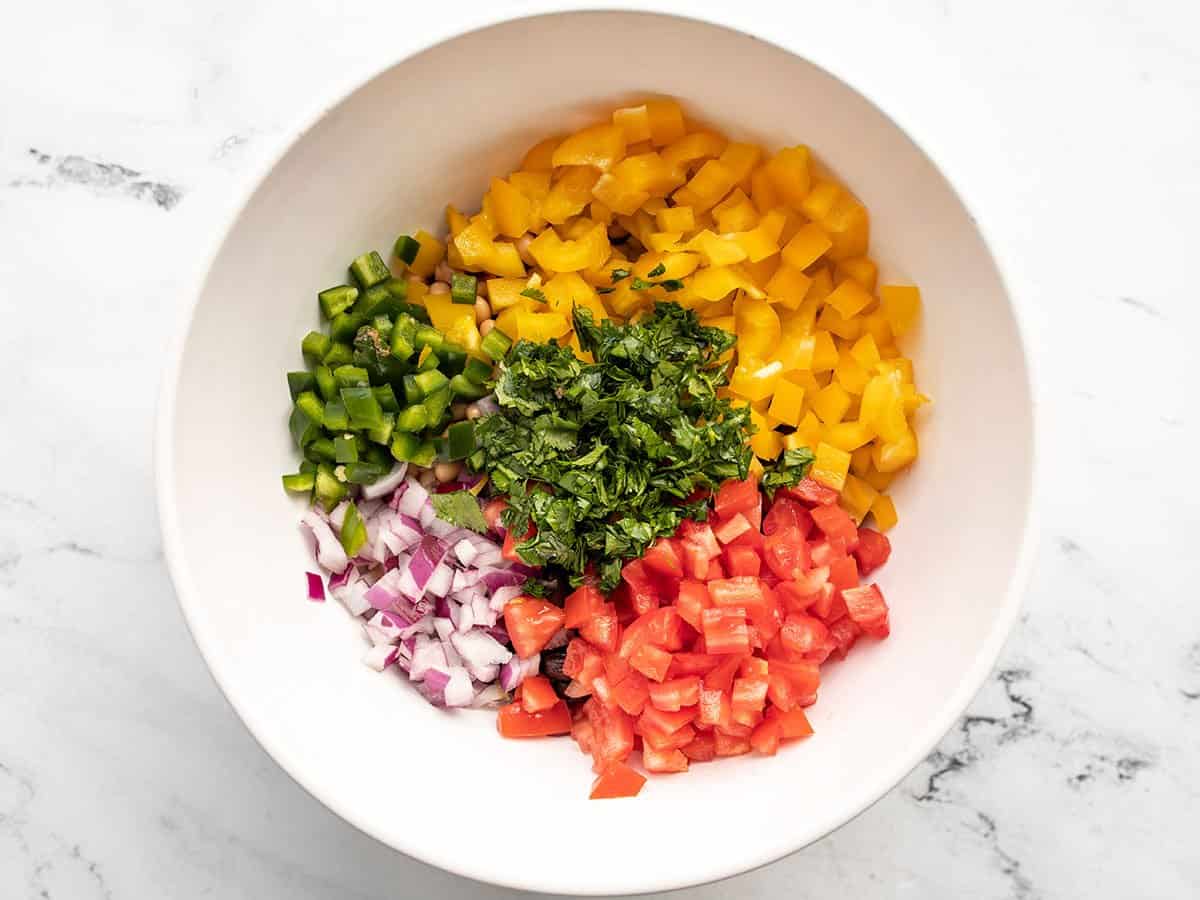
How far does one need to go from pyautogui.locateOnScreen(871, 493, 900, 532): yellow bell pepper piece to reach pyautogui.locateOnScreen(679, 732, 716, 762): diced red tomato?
0.49 m

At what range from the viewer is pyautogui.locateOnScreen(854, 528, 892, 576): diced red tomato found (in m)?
1.92

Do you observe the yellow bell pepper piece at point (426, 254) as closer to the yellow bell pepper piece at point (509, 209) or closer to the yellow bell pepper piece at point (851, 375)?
the yellow bell pepper piece at point (509, 209)

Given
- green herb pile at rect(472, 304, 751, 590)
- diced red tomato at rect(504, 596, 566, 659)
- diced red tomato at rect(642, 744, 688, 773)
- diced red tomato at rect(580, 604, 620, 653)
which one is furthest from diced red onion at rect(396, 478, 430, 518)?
diced red tomato at rect(642, 744, 688, 773)

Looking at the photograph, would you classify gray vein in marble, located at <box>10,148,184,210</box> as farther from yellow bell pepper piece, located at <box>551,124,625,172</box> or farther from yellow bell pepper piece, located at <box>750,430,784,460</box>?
yellow bell pepper piece, located at <box>750,430,784,460</box>

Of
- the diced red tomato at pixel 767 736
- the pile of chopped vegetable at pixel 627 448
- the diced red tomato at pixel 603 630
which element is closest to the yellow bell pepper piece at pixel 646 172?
the pile of chopped vegetable at pixel 627 448

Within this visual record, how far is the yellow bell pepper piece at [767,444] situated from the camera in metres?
1.90

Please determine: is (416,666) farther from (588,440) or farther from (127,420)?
(127,420)

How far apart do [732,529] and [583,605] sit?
29cm

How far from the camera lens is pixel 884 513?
76.0 inches

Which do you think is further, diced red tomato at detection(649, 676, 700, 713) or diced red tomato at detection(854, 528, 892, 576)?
diced red tomato at detection(854, 528, 892, 576)

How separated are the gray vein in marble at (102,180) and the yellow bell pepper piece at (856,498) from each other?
1.42m

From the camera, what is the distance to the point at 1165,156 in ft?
7.15

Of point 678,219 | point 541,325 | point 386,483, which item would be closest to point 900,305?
point 678,219


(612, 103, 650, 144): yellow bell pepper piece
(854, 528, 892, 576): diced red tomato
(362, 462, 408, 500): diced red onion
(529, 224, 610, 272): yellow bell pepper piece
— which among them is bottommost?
(854, 528, 892, 576): diced red tomato
